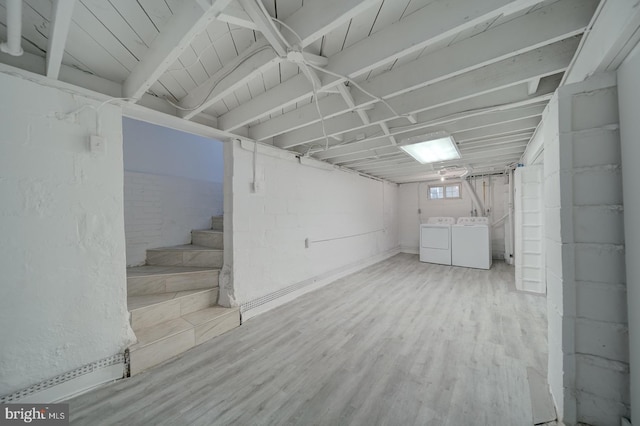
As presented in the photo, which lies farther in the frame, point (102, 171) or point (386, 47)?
point (102, 171)

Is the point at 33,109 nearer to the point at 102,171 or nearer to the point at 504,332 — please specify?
the point at 102,171

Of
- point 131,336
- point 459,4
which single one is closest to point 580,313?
point 459,4

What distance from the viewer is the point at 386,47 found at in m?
1.21

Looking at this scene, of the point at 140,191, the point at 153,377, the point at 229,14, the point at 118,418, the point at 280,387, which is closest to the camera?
the point at 229,14

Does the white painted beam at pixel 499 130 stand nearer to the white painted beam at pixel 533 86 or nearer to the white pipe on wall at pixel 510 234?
the white painted beam at pixel 533 86

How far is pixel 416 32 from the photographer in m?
1.12

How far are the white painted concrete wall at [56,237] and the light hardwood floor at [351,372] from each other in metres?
0.39

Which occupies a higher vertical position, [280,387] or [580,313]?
[580,313]

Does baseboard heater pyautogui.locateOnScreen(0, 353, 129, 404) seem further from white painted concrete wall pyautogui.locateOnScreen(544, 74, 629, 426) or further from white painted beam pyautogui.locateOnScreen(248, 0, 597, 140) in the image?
white painted concrete wall pyautogui.locateOnScreen(544, 74, 629, 426)

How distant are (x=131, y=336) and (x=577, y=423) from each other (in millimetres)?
2827

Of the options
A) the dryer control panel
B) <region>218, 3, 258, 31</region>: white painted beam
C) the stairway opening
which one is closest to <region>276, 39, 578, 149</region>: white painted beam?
<region>218, 3, 258, 31</region>: white painted beam

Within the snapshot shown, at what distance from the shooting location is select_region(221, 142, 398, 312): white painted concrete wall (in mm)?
2504

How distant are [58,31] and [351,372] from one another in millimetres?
2572

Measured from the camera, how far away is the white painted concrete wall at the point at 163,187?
2.80 meters
